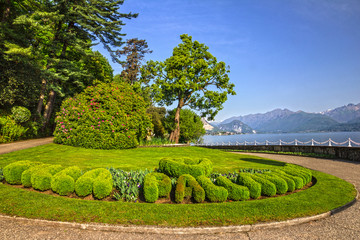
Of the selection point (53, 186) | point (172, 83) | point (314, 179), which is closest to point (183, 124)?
point (172, 83)

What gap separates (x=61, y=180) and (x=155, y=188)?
2.66 m

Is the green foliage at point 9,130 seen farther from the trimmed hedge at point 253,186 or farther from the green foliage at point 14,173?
the trimmed hedge at point 253,186

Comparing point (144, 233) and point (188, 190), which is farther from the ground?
point (188, 190)

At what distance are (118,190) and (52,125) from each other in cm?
2443

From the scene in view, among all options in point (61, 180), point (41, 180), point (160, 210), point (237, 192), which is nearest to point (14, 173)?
point (41, 180)

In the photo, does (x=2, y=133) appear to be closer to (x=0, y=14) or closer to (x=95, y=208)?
(x=0, y=14)

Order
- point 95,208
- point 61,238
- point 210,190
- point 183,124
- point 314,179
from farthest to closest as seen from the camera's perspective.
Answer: point 183,124, point 314,179, point 210,190, point 95,208, point 61,238

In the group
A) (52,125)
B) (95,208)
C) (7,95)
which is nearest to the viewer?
(95,208)

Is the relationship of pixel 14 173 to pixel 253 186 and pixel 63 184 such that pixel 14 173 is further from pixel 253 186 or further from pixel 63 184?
pixel 253 186

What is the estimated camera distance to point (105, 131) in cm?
1430

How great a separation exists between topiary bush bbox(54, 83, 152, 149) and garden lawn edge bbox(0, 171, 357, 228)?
8.57 metres

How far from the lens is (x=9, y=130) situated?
15.7 m

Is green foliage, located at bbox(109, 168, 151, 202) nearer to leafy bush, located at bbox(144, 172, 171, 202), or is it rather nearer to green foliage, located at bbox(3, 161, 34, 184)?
leafy bush, located at bbox(144, 172, 171, 202)

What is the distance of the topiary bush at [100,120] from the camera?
14180 mm
